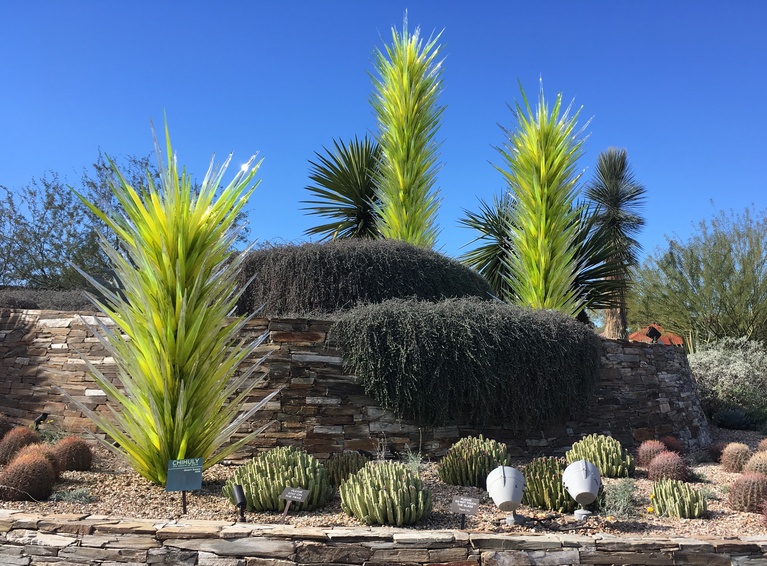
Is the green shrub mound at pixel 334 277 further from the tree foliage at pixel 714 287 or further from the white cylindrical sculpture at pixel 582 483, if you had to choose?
the tree foliage at pixel 714 287

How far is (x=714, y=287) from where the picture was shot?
2283 cm

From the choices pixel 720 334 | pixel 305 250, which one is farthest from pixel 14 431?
pixel 720 334

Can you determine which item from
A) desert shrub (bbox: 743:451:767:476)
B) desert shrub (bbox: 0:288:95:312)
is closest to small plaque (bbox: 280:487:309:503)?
desert shrub (bbox: 743:451:767:476)

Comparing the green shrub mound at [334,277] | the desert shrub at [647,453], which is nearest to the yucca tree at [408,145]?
the green shrub mound at [334,277]

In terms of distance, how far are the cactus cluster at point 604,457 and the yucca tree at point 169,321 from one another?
4.19 metres

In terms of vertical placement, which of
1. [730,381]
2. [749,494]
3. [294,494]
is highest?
[730,381]

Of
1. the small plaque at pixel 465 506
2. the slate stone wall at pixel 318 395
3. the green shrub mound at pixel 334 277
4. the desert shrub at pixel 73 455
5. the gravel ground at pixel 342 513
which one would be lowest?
the gravel ground at pixel 342 513

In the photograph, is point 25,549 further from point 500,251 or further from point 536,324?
point 500,251

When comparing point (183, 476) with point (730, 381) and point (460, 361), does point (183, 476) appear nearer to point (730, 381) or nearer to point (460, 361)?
point (460, 361)

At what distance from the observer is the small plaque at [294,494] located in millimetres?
5227

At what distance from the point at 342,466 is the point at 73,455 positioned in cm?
305

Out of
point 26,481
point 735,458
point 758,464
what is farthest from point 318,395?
point 735,458

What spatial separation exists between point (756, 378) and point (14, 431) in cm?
1566

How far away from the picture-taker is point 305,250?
10.8m
